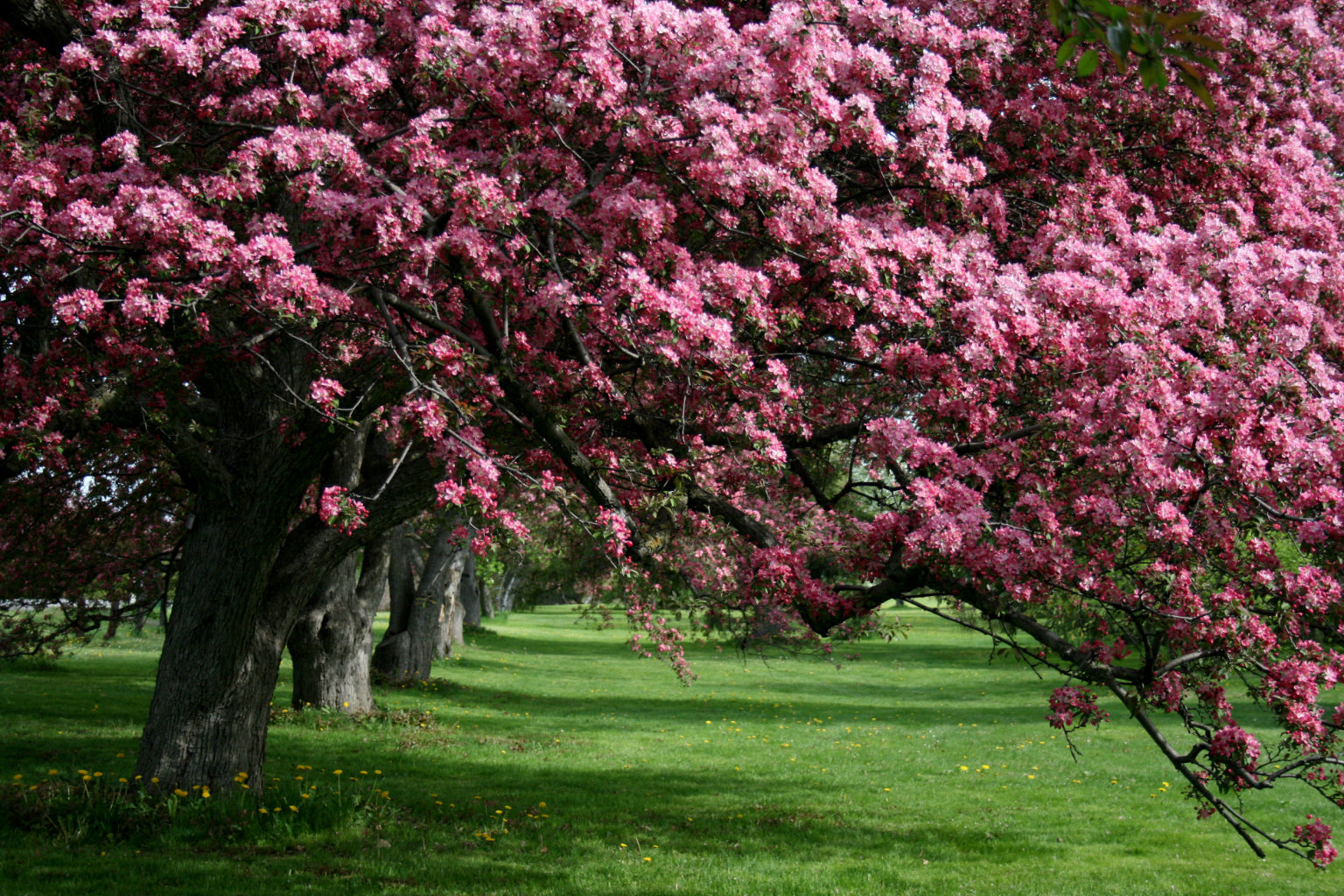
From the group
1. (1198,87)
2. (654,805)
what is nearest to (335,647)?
(654,805)

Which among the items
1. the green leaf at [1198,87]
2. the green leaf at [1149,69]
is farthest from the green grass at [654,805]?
the green leaf at [1198,87]

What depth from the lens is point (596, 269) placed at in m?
6.75

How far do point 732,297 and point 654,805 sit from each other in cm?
825

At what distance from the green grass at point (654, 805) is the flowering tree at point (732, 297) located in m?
3.30

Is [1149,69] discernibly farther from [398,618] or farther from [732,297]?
[398,618]

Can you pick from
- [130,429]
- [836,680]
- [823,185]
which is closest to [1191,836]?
[823,185]

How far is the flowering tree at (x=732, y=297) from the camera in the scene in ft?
20.2

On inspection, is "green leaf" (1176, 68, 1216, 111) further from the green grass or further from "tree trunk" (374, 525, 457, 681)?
"tree trunk" (374, 525, 457, 681)

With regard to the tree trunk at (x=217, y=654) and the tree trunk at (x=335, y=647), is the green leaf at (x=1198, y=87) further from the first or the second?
the tree trunk at (x=335, y=647)

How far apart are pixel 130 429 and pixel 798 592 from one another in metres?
6.38

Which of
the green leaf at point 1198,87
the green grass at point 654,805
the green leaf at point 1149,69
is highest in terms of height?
the green leaf at point 1149,69

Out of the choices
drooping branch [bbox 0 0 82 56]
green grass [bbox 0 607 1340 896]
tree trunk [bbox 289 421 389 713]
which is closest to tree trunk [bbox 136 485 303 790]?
green grass [bbox 0 607 1340 896]

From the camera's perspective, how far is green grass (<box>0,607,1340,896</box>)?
875cm

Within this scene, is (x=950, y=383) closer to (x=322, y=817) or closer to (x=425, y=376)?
(x=425, y=376)
